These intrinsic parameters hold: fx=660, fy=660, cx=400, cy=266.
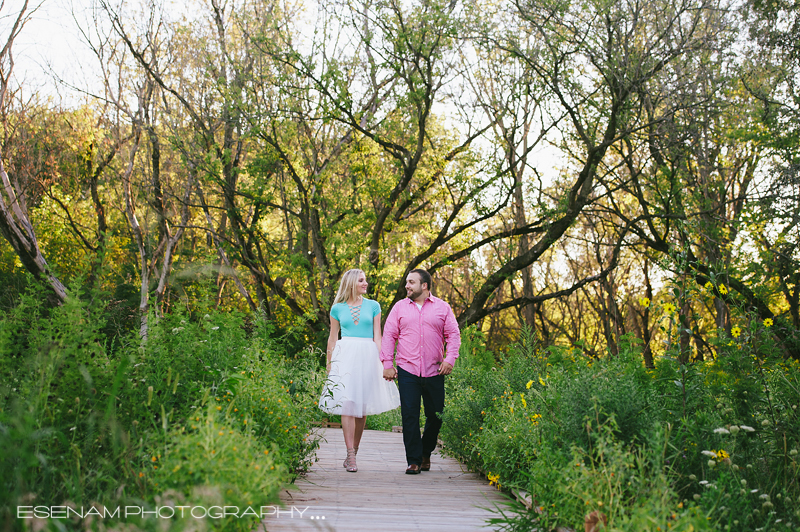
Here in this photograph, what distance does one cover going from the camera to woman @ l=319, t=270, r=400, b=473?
597 cm

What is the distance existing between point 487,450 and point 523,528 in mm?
1706

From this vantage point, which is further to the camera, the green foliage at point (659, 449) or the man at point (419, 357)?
the man at point (419, 357)

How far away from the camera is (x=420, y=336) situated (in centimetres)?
613

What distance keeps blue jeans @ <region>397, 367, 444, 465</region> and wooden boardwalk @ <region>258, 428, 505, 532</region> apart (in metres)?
0.25

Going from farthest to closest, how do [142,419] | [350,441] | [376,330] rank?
[376,330] → [350,441] → [142,419]

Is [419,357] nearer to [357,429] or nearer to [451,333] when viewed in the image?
[451,333]

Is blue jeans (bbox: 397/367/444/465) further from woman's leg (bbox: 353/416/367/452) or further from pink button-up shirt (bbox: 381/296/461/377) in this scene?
woman's leg (bbox: 353/416/367/452)

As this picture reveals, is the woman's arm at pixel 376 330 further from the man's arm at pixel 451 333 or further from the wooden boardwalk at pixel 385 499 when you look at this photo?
the wooden boardwalk at pixel 385 499

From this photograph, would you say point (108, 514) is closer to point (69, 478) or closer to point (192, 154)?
point (69, 478)

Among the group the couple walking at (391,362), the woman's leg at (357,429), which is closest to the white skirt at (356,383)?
the couple walking at (391,362)

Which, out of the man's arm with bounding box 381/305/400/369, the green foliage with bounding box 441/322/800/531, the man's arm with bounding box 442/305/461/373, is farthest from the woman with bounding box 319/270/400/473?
the green foliage with bounding box 441/322/800/531

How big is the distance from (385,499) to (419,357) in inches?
66.9

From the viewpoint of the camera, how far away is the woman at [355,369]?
19.6 ft

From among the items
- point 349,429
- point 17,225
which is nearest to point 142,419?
point 349,429
